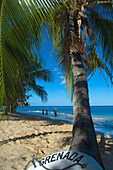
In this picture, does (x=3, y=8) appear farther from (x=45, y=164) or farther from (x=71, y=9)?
(x=71, y=9)

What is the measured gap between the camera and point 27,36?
1560 mm

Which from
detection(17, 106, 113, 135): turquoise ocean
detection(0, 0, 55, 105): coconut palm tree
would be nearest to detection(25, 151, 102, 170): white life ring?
detection(0, 0, 55, 105): coconut palm tree

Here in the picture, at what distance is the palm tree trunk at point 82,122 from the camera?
1.75m

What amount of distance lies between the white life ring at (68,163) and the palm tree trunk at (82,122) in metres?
0.34

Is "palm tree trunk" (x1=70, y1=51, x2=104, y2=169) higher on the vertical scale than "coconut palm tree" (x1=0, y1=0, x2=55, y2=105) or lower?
lower

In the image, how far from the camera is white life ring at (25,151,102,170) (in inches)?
49.3

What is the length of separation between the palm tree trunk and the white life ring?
0.34 meters

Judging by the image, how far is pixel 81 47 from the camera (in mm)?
2709

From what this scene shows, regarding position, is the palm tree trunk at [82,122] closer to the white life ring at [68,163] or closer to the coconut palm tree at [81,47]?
the coconut palm tree at [81,47]

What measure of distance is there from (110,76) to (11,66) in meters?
3.33

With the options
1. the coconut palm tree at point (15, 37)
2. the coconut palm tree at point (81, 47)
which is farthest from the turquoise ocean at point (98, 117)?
the coconut palm tree at point (15, 37)

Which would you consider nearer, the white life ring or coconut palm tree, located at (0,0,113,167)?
the white life ring

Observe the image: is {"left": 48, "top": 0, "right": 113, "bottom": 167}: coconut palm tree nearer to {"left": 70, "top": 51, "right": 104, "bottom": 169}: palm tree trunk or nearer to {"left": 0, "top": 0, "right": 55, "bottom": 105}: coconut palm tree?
{"left": 70, "top": 51, "right": 104, "bottom": 169}: palm tree trunk

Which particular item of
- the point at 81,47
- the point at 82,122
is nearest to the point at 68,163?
the point at 82,122
